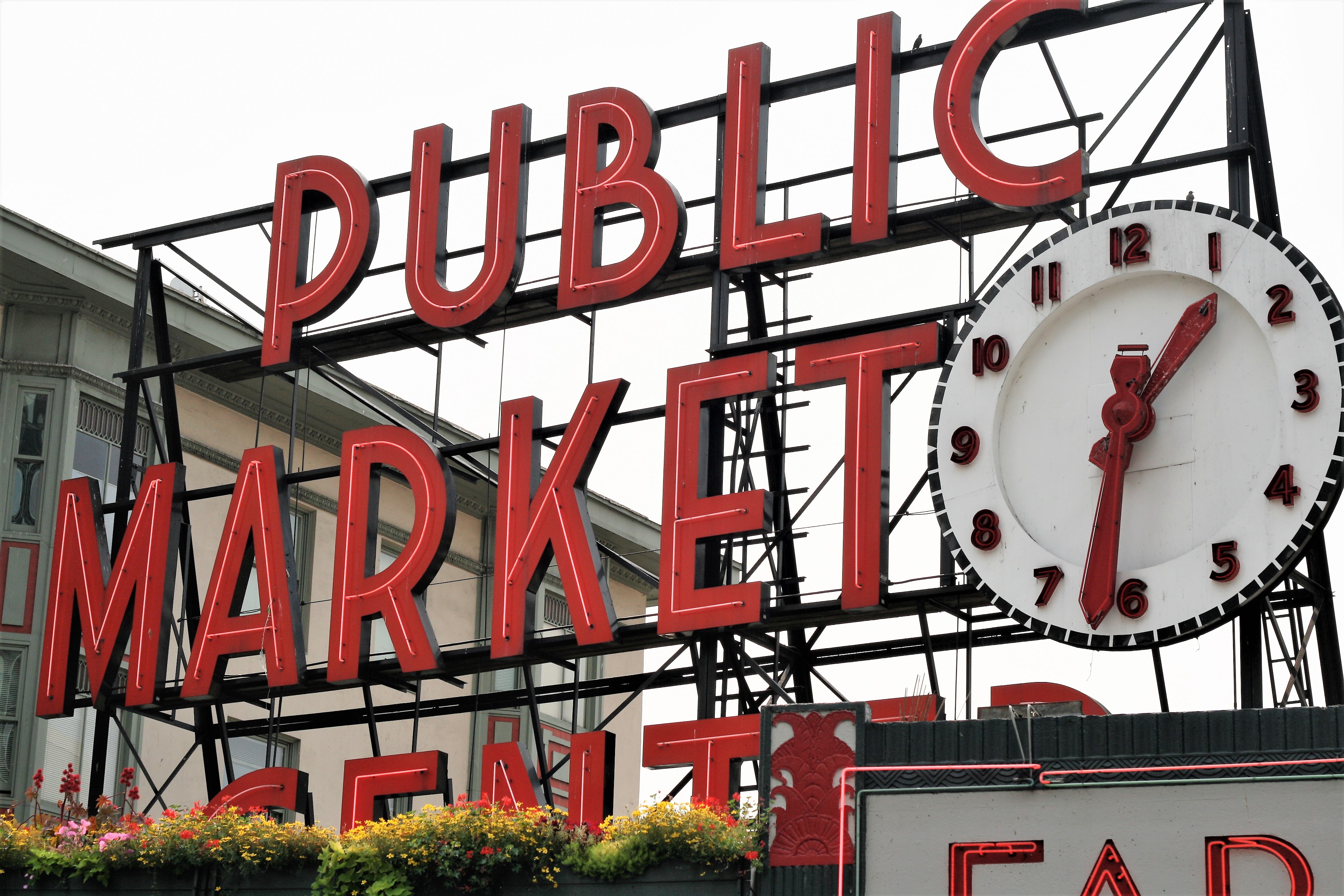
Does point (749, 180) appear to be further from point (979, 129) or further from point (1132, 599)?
point (1132, 599)

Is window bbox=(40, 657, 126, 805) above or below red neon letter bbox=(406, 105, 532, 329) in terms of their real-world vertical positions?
below

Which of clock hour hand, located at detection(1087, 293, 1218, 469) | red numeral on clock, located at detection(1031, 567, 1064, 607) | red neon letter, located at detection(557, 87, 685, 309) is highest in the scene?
red neon letter, located at detection(557, 87, 685, 309)

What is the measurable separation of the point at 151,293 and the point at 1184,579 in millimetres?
17324

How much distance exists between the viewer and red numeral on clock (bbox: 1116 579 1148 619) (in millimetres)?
23578

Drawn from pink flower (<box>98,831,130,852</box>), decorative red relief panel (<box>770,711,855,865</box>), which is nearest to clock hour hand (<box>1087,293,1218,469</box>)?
decorative red relief panel (<box>770,711,855,865</box>)

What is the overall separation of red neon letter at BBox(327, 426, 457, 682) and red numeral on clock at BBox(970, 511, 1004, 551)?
7587 mm

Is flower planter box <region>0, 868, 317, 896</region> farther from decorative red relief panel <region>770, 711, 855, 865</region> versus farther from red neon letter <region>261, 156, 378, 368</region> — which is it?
red neon letter <region>261, 156, 378, 368</region>

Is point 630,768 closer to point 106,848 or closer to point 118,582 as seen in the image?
point 118,582

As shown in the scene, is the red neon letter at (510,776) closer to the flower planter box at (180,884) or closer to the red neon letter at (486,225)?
the flower planter box at (180,884)

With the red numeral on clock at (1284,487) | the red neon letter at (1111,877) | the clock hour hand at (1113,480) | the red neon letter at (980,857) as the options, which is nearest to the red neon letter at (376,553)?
the clock hour hand at (1113,480)

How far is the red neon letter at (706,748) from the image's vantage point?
992 inches

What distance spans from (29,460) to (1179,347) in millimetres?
19159

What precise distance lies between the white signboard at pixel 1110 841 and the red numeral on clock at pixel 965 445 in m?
7.81

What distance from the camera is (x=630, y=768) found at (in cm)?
4697
